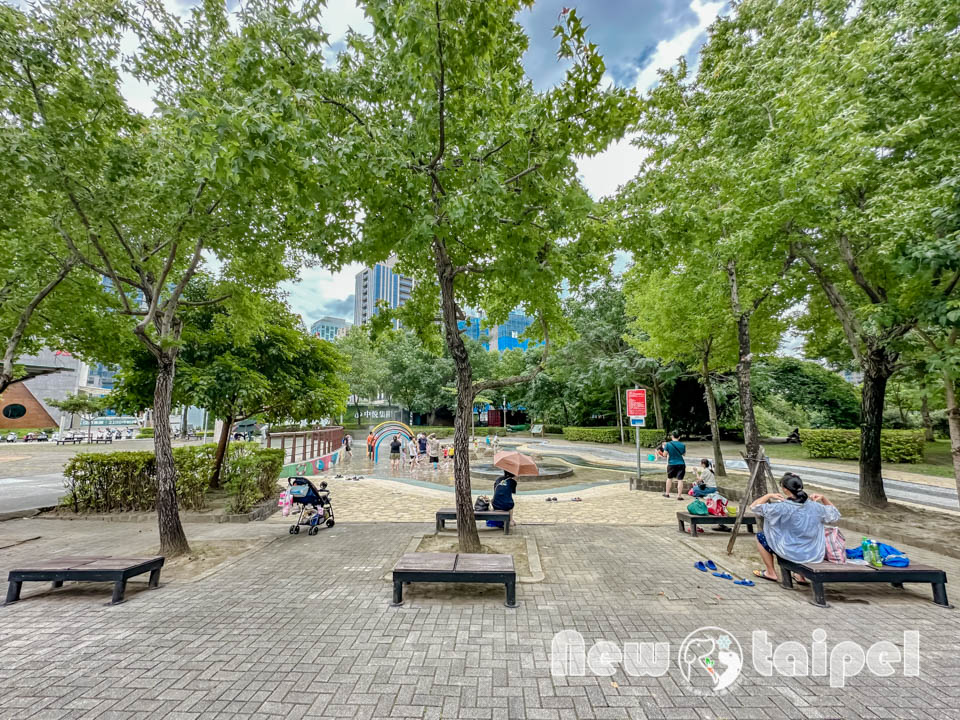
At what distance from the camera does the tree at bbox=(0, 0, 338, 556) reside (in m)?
5.40

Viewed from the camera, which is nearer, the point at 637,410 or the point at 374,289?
the point at 637,410

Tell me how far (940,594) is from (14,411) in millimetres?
69475

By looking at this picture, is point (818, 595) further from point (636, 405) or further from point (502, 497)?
point (636, 405)

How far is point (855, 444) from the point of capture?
64.0 feet

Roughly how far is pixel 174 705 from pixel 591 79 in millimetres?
7704

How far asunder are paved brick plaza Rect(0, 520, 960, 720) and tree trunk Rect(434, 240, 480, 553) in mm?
1139

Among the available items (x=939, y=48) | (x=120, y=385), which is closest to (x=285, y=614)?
(x=120, y=385)

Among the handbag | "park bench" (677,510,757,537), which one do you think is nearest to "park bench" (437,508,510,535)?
"park bench" (677,510,757,537)

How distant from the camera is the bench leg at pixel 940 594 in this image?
498 cm

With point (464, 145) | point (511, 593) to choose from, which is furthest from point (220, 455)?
point (464, 145)

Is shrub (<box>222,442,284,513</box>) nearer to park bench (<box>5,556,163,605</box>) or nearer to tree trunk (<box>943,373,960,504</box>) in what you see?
park bench (<box>5,556,163,605</box>)

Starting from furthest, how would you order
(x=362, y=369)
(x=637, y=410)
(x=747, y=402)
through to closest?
(x=362, y=369) < (x=637, y=410) < (x=747, y=402)

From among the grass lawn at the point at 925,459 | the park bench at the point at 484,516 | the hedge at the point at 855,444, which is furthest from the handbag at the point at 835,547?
the hedge at the point at 855,444

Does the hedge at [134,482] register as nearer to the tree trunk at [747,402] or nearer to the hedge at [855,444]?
the tree trunk at [747,402]
